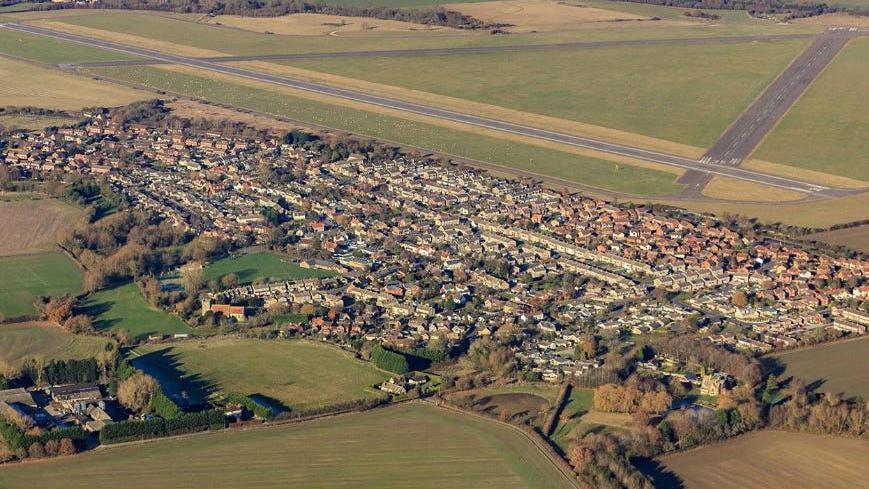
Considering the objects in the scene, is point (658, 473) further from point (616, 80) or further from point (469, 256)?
point (616, 80)

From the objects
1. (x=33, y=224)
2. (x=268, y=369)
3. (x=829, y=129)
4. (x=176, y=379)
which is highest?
(x=829, y=129)

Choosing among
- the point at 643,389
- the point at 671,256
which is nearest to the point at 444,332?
the point at 643,389

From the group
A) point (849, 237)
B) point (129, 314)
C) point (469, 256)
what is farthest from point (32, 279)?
point (849, 237)

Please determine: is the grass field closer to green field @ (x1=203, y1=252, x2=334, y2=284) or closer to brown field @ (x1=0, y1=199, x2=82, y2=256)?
green field @ (x1=203, y1=252, x2=334, y2=284)

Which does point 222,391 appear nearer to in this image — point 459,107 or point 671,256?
point 671,256

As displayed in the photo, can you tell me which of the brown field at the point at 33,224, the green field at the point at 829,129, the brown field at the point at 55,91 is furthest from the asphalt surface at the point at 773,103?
the brown field at the point at 55,91

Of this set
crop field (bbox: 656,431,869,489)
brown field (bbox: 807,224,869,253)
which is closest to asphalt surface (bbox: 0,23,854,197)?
brown field (bbox: 807,224,869,253)
